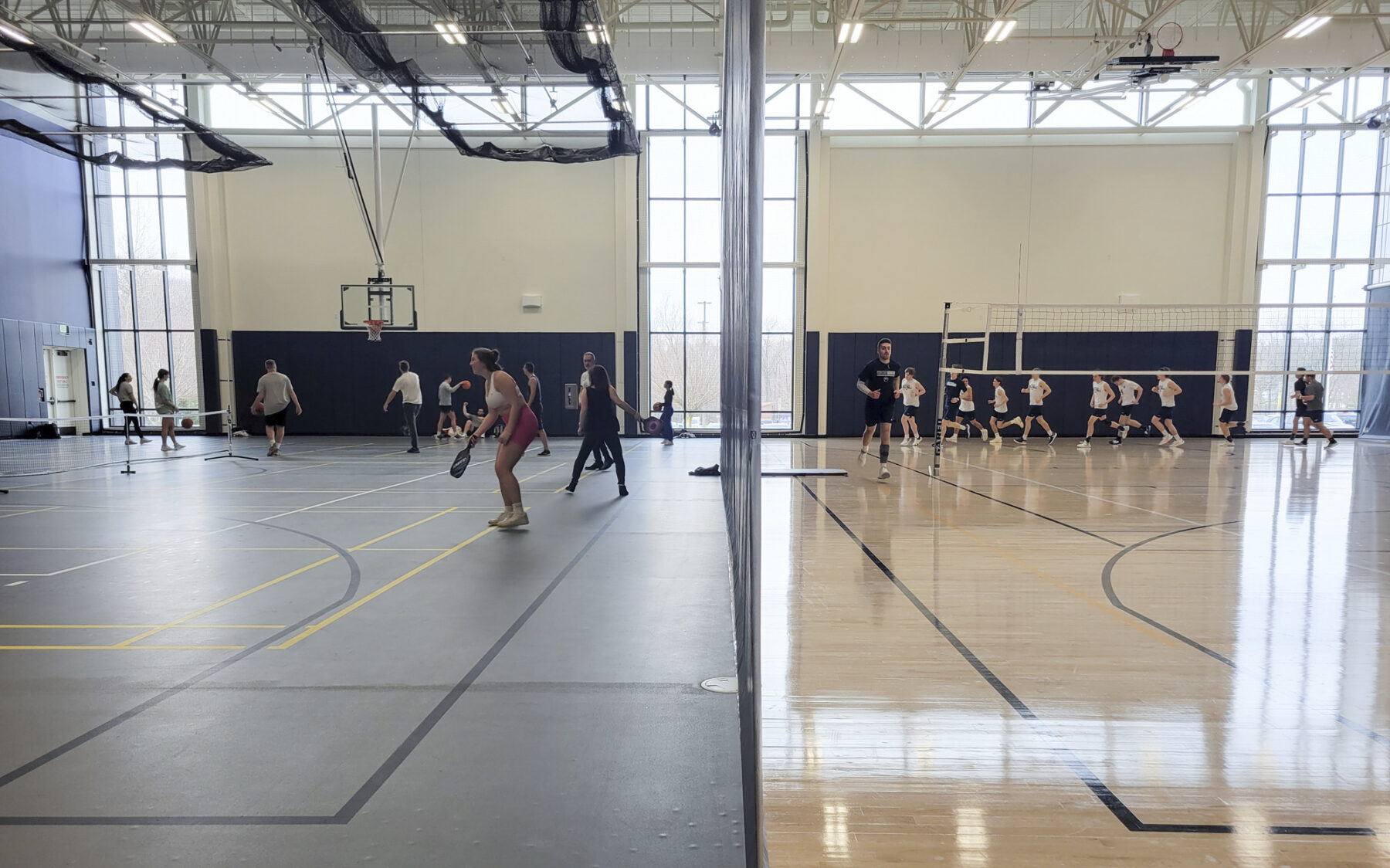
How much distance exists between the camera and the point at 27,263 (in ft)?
65.3

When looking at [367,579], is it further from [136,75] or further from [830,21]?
[136,75]

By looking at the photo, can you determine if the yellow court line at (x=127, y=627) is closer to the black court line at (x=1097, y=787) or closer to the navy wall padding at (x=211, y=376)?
the black court line at (x=1097, y=787)

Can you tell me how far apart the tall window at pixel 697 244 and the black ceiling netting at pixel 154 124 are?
9.89 metres

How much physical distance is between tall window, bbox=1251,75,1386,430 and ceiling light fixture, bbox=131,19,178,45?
2601cm

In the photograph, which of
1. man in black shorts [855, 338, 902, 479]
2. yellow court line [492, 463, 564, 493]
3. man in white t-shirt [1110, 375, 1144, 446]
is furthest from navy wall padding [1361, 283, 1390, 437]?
yellow court line [492, 463, 564, 493]

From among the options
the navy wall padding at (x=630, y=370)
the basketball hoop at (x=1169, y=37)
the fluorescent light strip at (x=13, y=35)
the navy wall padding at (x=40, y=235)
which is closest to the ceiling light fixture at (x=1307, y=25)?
the basketball hoop at (x=1169, y=37)

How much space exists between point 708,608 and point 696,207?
18.3 m

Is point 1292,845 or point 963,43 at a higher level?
point 963,43

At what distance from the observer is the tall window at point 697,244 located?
69.4 feet

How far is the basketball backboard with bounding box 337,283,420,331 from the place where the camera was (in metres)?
18.7

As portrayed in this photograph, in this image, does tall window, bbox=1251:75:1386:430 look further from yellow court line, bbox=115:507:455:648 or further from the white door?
the white door

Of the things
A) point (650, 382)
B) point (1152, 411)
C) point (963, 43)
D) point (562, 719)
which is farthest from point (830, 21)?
point (562, 719)

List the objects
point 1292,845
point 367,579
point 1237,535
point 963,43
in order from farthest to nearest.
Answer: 1. point 963,43
2. point 1237,535
3. point 367,579
4. point 1292,845

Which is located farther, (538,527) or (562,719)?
(538,527)
